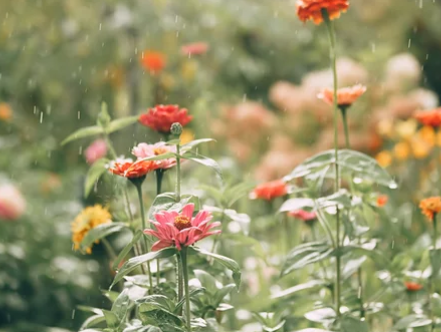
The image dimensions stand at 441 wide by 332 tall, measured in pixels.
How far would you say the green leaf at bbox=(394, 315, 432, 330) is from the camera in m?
1.04

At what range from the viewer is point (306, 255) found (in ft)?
3.53

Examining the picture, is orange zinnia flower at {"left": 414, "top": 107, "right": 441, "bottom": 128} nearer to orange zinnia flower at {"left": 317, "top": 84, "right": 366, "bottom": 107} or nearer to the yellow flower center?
orange zinnia flower at {"left": 317, "top": 84, "right": 366, "bottom": 107}

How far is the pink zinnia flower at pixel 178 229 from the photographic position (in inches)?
30.3

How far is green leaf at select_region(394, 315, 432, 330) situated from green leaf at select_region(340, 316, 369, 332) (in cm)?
9

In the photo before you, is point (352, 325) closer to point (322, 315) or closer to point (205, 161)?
point (322, 315)

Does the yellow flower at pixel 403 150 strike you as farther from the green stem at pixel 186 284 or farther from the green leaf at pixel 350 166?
the green stem at pixel 186 284

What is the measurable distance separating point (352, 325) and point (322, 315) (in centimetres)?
6

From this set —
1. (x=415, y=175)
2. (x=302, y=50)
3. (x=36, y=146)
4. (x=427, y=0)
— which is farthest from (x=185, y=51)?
(x=427, y=0)

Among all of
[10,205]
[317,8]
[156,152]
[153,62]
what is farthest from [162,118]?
[153,62]

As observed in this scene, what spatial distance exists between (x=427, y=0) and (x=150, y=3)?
6.55 ft

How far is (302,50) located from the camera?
3.54 metres

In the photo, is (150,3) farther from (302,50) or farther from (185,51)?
(302,50)

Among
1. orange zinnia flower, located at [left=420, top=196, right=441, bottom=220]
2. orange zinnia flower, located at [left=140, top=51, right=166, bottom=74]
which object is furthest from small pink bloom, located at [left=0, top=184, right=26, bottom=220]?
orange zinnia flower, located at [left=420, top=196, right=441, bottom=220]

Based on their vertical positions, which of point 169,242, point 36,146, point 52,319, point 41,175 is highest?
point 36,146
